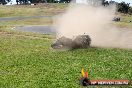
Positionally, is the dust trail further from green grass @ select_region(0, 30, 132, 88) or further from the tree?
the tree

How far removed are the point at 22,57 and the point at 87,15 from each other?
25.0 metres

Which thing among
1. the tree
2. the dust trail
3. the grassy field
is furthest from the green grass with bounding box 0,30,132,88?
the tree

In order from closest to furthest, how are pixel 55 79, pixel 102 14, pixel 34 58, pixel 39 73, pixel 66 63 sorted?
pixel 55 79 → pixel 39 73 → pixel 66 63 → pixel 34 58 → pixel 102 14

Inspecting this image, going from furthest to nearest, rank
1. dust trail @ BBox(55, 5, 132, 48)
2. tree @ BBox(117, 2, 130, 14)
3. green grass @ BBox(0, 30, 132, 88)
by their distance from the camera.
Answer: tree @ BBox(117, 2, 130, 14) → dust trail @ BBox(55, 5, 132, 48) → green grass @ BBox(0, 30, 132, 88)

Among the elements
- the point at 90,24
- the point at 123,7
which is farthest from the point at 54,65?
the point at 123,7

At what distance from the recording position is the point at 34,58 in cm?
3109

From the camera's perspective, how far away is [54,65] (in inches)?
1094

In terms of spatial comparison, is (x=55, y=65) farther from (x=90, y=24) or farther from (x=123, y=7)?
(x=123, y=7)

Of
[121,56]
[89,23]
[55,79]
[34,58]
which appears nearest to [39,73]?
[55,79]

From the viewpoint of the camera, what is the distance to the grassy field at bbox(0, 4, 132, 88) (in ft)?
73.9

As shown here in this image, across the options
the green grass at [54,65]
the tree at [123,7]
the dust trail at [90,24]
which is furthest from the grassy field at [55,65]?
the tree at [123,7]

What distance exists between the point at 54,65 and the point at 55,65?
→ 0.08 metres

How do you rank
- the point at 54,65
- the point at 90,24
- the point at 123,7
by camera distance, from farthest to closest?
the point at 123,7 → the point at 90,24 → the point at 54,65

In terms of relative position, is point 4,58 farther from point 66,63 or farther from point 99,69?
point 99,69
